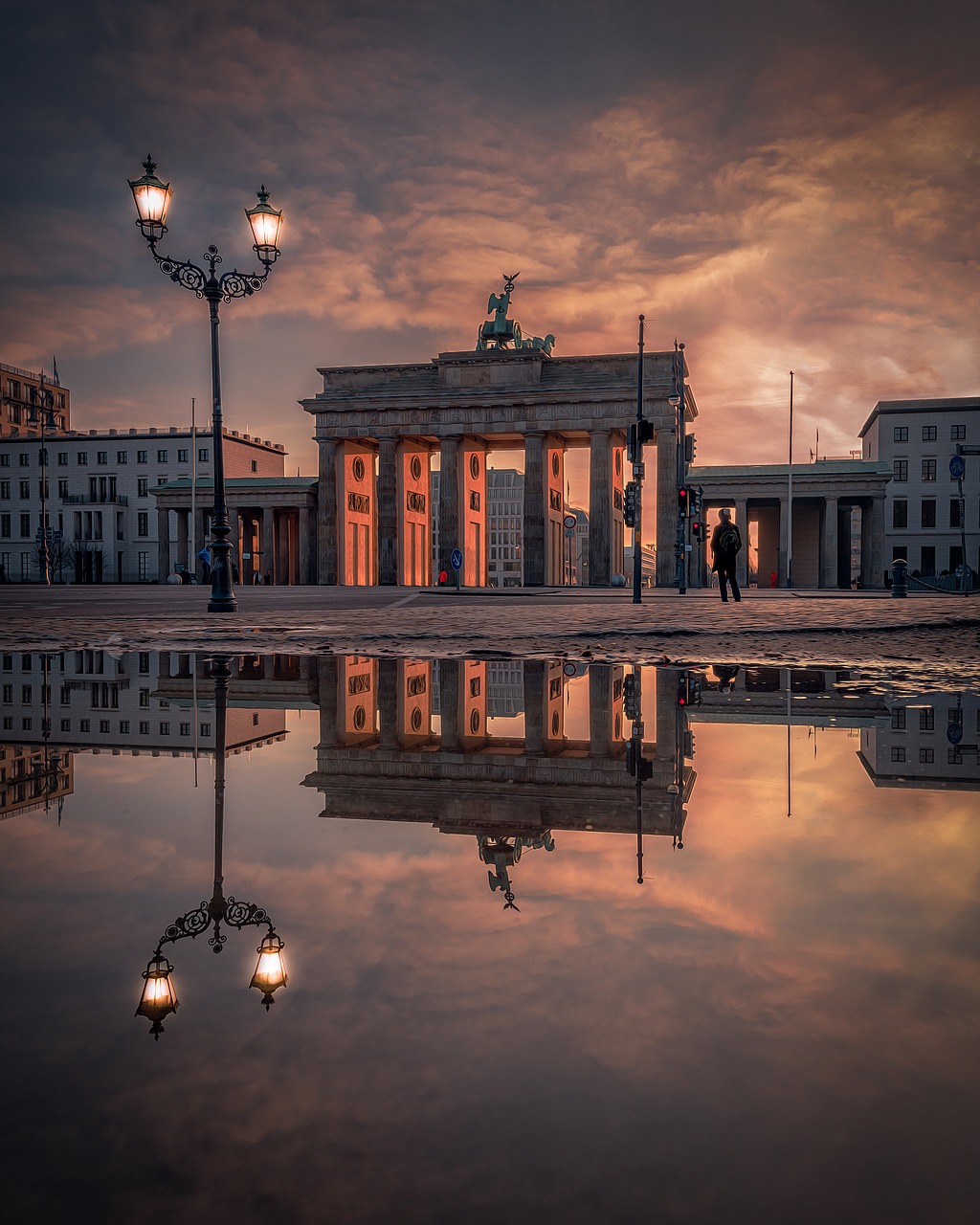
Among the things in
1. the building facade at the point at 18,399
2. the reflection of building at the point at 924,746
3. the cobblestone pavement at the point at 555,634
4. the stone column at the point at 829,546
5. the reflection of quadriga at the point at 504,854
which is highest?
the building facade at the point at 18,399

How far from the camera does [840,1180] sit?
1097 mm

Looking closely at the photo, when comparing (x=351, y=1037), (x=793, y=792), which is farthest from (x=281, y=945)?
(x=793, y=792)

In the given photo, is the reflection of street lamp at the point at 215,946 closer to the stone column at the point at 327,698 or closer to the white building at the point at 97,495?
the stone column at the point at 327,698

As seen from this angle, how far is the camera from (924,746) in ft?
13.2

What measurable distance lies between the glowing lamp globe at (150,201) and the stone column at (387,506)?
151ft

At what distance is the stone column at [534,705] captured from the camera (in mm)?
4328

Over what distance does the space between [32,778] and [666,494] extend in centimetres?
5748

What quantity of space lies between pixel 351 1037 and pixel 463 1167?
32 centimetres

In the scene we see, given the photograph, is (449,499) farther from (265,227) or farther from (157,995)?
(157,995)

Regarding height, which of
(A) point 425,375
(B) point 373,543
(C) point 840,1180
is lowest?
(C) point 840,1180

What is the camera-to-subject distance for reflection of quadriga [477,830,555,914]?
6.68 feet

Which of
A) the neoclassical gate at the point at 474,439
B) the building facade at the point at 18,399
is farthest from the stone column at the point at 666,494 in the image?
the building facade at the point at 18,399

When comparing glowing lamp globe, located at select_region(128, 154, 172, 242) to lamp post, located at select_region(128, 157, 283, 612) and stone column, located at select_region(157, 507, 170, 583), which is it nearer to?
lamp post, located at select_region(128, 157, 283, 612)

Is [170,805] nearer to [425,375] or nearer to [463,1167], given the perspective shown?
[463,1167]
